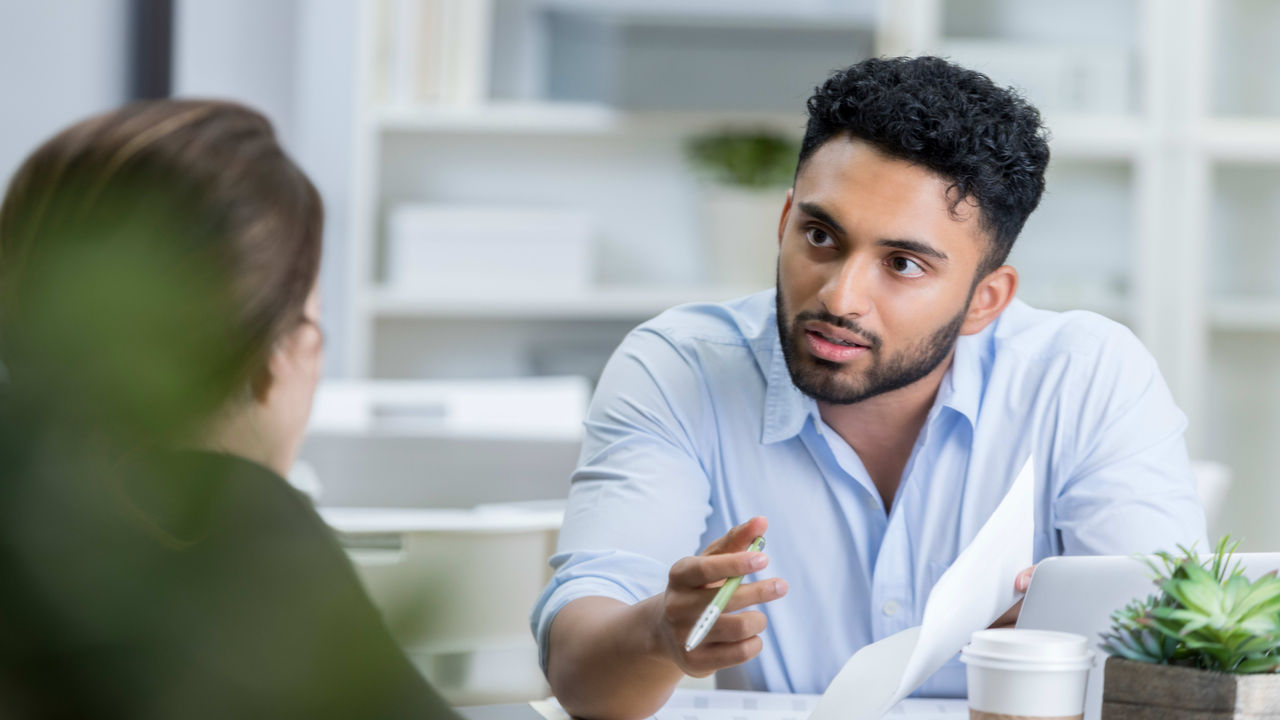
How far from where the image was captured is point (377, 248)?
3.37 meters

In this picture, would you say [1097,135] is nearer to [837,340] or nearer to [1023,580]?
[837,340]

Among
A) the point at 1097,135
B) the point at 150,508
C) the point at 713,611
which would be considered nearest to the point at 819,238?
the point at 713,611

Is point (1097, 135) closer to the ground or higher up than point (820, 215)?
higher up

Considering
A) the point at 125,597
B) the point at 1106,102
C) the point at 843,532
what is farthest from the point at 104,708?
the point at 1106,102

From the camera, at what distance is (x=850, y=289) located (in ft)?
3.92

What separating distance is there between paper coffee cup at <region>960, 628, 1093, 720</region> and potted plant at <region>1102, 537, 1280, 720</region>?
3 cm

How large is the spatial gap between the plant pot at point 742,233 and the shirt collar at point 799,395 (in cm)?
183

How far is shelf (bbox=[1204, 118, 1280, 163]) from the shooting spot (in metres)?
3.17

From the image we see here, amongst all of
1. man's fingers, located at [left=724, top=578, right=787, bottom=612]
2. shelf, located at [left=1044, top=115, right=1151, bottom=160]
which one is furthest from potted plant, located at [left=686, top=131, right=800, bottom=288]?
man's fingers, located at [left=724, top=578, right=787, bottom=612]

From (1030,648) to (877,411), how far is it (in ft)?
2.14

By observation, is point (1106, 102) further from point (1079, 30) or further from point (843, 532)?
point (843, 532)

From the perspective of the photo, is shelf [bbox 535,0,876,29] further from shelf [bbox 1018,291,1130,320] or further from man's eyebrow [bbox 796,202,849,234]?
man's eyebrow [bbox 796,202,849,234]

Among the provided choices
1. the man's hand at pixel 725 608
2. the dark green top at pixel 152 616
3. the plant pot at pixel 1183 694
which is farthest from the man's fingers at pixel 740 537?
the dark green top at pixel 152 616

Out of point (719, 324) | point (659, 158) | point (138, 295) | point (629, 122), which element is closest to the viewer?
point (138, 295)
